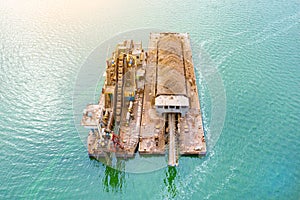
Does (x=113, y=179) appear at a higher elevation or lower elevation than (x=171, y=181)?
higher

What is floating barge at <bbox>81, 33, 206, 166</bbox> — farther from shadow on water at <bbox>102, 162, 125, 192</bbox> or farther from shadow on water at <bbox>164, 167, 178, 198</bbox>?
shadow on water at <bbox>102, 162, 125, 192</bbox>

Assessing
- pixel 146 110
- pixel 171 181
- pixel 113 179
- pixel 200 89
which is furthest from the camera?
pixel 200 89

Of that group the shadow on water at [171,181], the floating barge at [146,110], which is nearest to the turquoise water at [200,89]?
the shadow on water at [171,181]

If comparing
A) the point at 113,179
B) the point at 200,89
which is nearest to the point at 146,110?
the point at 200,89

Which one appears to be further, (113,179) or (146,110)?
(146,110)

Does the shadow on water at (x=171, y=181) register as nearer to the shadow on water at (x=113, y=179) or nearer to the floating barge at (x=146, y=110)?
the floating barge at (x=146, y=110)

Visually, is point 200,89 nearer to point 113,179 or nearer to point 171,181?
point 171,181

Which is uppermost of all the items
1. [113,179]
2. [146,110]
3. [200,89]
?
[200,89]
